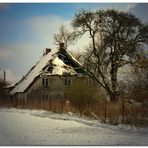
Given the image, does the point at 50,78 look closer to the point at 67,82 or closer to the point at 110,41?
the point at 67,82

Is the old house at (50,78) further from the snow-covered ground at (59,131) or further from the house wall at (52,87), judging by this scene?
the snow-covered ground at (59,131)

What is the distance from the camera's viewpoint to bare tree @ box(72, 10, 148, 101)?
670 centimetres

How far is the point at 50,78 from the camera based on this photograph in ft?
22.2

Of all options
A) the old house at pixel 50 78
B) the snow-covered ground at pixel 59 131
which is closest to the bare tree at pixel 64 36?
the old house at pixel 50 78

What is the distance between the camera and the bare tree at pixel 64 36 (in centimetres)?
674

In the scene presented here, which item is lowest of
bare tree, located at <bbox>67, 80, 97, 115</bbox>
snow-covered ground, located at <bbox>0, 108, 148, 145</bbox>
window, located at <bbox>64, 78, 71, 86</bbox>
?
snow-covered ground, located at <bbox>0, 108, 148, 145</bbox>

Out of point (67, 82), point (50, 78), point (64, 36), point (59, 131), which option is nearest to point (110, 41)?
point (64, 36)

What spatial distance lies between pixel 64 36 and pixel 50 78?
469 mm

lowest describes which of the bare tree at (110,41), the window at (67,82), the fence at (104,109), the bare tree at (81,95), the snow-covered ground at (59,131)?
the snow-covered ground at (59,131)

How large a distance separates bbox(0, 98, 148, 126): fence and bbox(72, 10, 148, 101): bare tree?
0.41 ft

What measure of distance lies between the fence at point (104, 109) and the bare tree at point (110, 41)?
0.41ft

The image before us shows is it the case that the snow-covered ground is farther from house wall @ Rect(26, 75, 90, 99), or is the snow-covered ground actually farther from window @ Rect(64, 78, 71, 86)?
window @ Rect(64, 78, 71, 86)

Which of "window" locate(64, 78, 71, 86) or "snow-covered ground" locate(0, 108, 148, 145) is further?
"window" locate(64, 78, 71, 86)

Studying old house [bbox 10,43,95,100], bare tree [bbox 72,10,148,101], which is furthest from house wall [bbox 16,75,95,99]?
bare tree [bbox 72,10,148,101]
